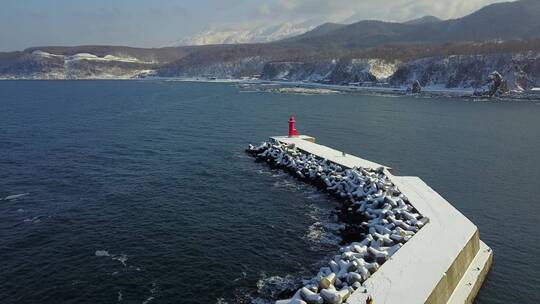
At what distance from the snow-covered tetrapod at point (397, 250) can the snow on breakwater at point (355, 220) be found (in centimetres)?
3

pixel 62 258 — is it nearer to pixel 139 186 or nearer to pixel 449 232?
pixel 139 186

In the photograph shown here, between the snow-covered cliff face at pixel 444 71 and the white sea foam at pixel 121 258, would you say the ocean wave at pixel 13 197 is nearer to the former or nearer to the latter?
the white sea foam at pixel 121 258

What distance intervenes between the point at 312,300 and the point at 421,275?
431cm

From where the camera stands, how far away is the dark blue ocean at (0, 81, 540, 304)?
18.9 m

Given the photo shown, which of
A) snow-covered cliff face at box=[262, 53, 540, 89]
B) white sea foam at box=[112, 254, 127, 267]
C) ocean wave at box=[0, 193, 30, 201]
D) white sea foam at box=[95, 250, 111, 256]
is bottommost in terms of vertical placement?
white sea foam at box=[112, 254, 127, 267]

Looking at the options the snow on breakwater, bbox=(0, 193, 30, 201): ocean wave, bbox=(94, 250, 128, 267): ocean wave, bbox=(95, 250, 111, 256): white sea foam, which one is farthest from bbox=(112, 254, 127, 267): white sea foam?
bbox=(0, 193, 30, 201): ocean wave

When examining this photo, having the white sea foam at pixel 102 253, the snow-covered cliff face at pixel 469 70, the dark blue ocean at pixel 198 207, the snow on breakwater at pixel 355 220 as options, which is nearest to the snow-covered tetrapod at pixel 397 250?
the snow on breakwater at pixel 355 220

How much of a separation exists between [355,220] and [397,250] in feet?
21.8

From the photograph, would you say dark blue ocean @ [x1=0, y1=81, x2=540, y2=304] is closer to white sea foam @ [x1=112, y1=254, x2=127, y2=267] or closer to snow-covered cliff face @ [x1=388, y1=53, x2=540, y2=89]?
white sea foam @ [x1=112, y1=254, x2=127, y2=267]

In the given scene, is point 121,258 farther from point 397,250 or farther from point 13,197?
point 13,197

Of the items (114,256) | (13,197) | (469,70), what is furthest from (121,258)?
(469,70)

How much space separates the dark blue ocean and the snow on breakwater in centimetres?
143

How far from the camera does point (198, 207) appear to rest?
27.5 m

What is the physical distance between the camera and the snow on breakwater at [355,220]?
16688mm
